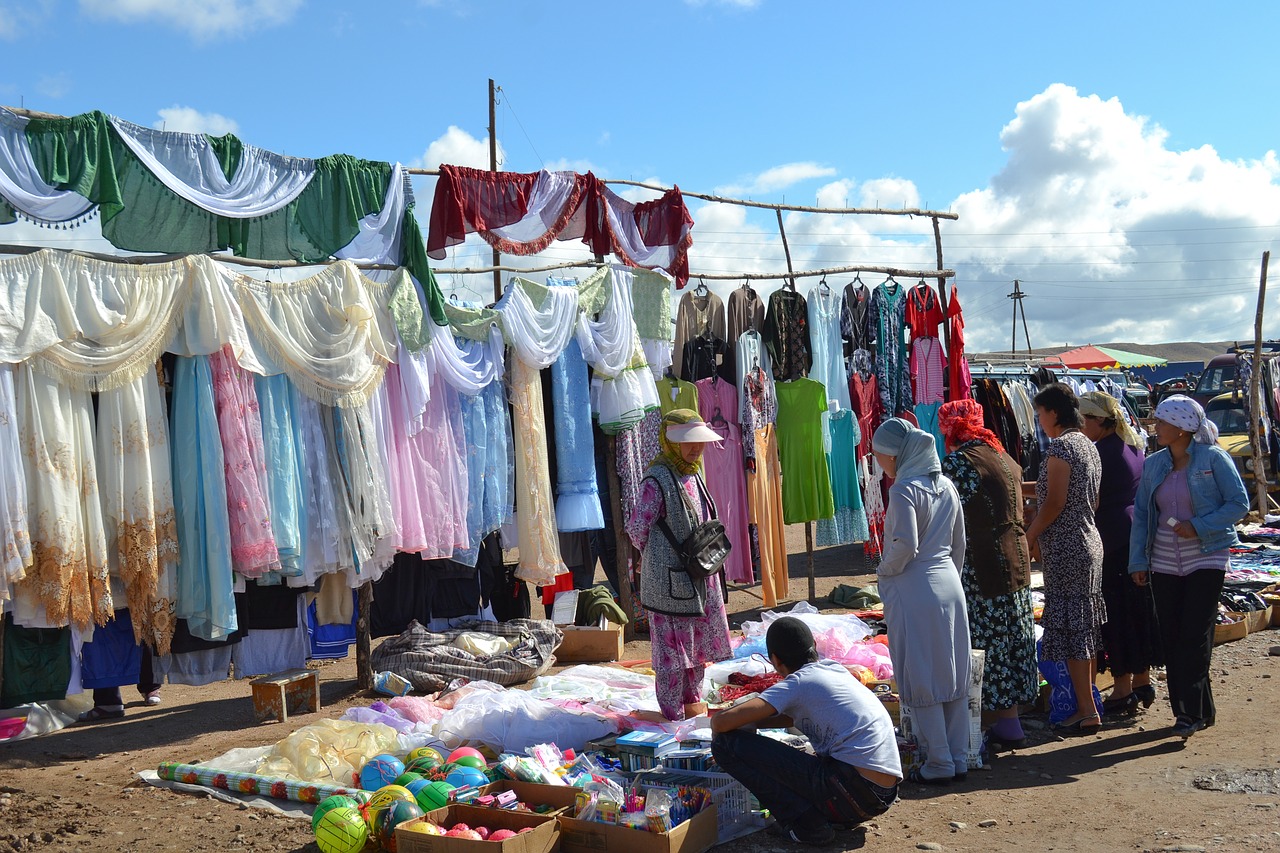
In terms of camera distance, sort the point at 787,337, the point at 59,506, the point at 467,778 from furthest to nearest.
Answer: the point at 787,337 < the point at 59,506 < the point at 467,778

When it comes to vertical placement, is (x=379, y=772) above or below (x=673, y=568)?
below

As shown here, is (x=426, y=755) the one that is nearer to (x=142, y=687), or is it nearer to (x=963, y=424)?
(x=963, y=424)

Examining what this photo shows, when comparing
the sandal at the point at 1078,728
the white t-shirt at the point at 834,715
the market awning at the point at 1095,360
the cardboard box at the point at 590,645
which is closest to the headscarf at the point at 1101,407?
the sandal at the point at 1078,728

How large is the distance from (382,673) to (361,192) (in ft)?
11.1

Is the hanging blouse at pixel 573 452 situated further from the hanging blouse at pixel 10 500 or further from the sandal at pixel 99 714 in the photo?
the hanging blouse at pixel 10 500

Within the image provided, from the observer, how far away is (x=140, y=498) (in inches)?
237

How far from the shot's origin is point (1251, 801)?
4.65 meters

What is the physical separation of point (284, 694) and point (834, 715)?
409cm

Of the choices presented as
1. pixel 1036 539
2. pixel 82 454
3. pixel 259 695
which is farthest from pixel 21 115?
pixel 1036 539

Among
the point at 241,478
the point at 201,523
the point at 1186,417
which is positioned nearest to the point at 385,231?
the point at 241,478

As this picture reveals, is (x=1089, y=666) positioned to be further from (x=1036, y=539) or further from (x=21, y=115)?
(x=21, y=115)

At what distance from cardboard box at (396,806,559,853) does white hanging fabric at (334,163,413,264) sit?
4.06 metres

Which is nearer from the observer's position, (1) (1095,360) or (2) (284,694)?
(2) (284,694)

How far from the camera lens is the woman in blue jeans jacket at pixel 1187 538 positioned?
549 cm
